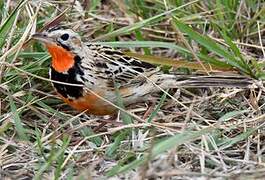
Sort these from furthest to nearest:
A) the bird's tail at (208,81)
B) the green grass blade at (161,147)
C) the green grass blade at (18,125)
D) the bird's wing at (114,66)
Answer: the bird's tail at (208,81), the bird's wing at (114,66), the green grass blade at (18,125), the green grass blade at (161,147)

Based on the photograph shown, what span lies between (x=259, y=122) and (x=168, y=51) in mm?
1234

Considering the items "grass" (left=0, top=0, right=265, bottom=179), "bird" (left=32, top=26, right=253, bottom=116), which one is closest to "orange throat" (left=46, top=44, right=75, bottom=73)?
"bird" (left=32, top=26, right=253, bottom=116)

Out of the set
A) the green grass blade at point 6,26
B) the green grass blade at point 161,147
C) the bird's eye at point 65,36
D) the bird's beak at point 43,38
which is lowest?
the green grass blade at point 161,147

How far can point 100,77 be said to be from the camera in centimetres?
427

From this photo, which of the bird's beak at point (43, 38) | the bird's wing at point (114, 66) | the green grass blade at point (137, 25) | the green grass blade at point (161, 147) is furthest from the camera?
the green grass blade at point (137, 25)

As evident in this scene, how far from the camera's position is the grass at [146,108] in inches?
140

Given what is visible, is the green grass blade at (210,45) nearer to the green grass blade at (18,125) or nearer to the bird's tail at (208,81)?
the bird's tail at (208,81)

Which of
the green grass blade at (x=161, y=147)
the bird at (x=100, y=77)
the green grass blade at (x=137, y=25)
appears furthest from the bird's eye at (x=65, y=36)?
the green grass blade at (x=161, y=147)

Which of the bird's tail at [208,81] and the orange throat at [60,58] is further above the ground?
the orange throat at [60,58]

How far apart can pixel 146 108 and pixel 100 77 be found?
0.45m

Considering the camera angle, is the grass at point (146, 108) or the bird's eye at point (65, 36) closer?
the grass at point (146, 108)

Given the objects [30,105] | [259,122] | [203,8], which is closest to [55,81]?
[30,105]

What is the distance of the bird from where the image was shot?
4.14m

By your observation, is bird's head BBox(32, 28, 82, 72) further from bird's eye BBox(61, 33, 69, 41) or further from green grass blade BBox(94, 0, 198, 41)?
green grass blade BBox(94, 0, 198, 41)
